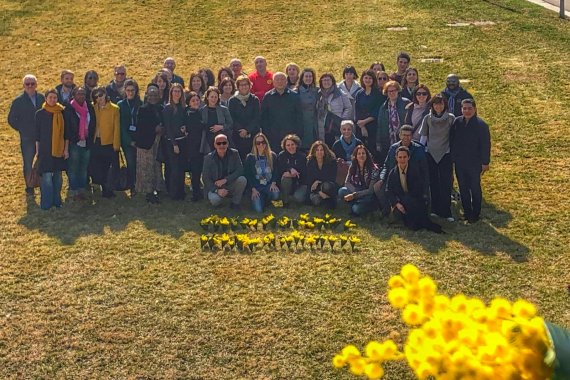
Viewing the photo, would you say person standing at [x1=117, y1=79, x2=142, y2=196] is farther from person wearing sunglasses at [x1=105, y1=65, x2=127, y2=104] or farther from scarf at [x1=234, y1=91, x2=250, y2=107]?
scarf at [x1=234, y1=91, x2=250, y2=107]

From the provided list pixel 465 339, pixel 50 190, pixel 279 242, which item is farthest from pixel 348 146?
pixel 465 339

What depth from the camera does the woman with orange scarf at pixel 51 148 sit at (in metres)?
11.6

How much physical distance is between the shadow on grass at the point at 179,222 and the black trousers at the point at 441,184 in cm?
21

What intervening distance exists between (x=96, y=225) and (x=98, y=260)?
1.23 m

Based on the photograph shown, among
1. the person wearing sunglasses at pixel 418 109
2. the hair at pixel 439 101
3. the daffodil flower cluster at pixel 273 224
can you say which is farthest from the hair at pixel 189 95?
the hair at pixel 439 101

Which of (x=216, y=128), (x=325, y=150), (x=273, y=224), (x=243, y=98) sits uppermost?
(x=243, y=98)

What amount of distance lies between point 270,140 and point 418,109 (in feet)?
7.46

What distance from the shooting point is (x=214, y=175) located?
11656 mm

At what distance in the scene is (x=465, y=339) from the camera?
8.37ft

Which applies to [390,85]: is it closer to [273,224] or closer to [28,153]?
[273,224]

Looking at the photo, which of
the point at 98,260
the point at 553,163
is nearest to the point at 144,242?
the point at 98,260

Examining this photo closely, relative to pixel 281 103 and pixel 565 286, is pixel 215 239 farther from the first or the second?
pixel 565 286

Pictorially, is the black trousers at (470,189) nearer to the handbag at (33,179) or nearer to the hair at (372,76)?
the hair at (372,76)

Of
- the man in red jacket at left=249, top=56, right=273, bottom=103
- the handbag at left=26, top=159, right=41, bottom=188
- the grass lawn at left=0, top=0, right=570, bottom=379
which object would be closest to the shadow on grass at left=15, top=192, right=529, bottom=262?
the grass lawn at left=0, top=0, right=570, bottom=379
